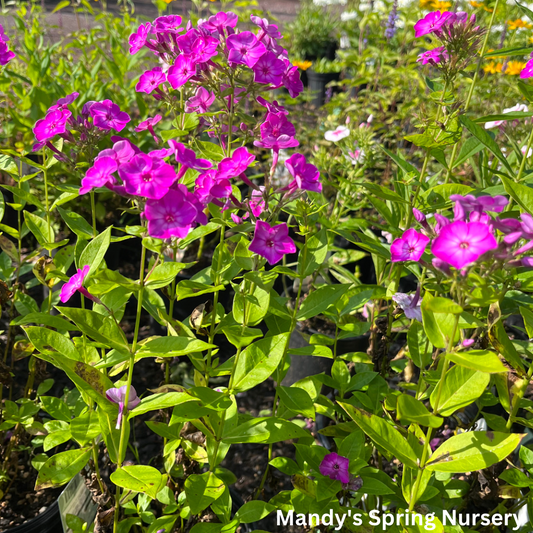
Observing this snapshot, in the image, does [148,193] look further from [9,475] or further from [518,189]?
[9,475]

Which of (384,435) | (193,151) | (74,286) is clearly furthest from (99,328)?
(384,435)

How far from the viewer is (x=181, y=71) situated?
117cm

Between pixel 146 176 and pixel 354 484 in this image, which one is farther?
pixel 354 484

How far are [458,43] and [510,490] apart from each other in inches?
45.3

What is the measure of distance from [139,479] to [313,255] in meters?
0.70

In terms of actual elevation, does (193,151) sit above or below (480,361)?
above

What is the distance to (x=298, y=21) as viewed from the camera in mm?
7211

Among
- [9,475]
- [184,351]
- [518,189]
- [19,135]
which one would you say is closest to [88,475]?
[9,475]

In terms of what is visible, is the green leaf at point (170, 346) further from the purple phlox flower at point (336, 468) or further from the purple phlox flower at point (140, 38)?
the purple phlox flower at point (140, 38)

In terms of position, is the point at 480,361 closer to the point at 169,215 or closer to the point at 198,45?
the point at 169,215

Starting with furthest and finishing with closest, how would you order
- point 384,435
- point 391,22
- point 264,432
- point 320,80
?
point 320,80 → point 391,22 → point 264,432 → point 384,435

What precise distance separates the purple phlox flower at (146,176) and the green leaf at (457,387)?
2.18 ft

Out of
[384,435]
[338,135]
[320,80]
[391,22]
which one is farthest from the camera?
[320,80]

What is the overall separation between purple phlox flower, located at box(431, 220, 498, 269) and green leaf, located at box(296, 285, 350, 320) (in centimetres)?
49
